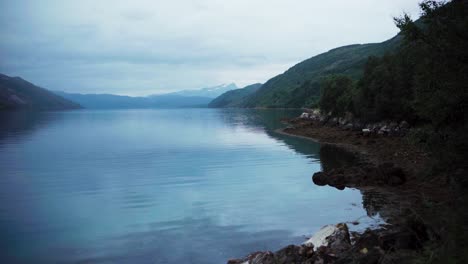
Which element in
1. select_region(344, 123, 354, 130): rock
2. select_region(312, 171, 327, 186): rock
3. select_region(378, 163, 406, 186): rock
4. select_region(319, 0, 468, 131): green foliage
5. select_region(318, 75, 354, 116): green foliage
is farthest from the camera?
select_region(318, 75, 354, 116): green foliage

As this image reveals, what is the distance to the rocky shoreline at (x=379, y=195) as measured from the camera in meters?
13.1

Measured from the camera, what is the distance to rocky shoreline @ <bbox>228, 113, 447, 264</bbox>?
43.1ft

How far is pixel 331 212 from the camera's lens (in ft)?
77.6

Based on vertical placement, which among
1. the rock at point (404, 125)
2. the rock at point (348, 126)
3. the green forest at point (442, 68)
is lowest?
the rock at point (348, 126)

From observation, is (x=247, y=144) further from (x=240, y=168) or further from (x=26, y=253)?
(x=26, y=253)

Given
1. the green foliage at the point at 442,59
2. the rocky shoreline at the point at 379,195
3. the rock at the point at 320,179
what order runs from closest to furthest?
1. the rocky shoreline at the point at 379,195
2. the green foliage at the point at 442,59
3. the rock at the point at 320,179

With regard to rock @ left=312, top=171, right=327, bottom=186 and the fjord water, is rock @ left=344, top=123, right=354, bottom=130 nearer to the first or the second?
→ the fjord water

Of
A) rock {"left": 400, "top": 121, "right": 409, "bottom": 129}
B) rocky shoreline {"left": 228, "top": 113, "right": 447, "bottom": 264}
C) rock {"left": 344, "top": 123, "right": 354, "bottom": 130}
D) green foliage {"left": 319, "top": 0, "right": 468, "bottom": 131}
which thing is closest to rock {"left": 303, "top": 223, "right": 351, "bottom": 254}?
rocky shoreline {"left": 228, "top": 113, "right": 447, "bottom": 264}

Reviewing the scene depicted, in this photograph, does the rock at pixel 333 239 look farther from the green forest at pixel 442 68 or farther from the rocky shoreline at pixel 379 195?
the green forest at pixel 442 68

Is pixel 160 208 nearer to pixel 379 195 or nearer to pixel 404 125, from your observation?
pixel 379 195

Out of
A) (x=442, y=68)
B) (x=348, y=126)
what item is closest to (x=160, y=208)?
(x=442, y=68)

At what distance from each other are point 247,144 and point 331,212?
4079 centimetres

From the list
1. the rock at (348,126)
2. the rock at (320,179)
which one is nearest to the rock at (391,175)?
the rock at (320,179)

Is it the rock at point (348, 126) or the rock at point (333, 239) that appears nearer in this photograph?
the rock at point (333, 239)
